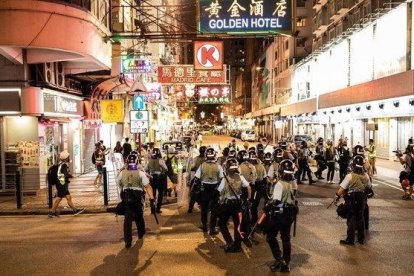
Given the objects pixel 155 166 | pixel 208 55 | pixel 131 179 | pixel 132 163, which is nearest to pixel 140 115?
pixel 208 55

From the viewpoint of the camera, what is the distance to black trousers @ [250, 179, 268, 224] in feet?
35.3

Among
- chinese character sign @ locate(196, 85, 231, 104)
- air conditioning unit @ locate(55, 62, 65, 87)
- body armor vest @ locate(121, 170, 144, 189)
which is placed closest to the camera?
body armor vest @ locate(121, 170, 144, 189)

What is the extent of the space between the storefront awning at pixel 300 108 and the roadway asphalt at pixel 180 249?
29.8m

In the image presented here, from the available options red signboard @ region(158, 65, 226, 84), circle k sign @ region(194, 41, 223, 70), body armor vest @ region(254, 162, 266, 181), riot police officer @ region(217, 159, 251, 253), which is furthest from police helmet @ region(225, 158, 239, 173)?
red signboard @ region(158, 65, 226, 84)

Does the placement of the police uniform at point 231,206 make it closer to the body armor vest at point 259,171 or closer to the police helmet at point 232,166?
the police helmet at point 232,166

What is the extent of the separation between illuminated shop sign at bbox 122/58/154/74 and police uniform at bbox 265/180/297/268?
17.9 meters

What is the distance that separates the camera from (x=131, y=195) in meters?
9.20

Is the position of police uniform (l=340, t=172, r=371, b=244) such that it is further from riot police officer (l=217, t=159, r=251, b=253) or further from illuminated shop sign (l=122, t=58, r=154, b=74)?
illuminated shop sign (l=122, t=58, r=154, b=74)

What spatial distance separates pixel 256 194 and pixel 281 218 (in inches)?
152

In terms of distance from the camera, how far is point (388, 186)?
18.6 metres

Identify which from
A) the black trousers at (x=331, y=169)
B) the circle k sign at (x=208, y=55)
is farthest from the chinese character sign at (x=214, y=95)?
the circle k sign at (x=208, y=55)

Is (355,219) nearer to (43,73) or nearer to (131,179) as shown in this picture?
(131,179)

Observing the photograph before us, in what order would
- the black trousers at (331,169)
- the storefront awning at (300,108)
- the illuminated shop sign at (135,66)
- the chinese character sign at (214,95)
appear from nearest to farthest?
1. the black trousers at (331,169)
2. the illuminated shop sign at (135,66)
3. the chinese character sign at (214,95)
4. the storefront awning at (300,108)

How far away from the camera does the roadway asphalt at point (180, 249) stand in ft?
25.1
